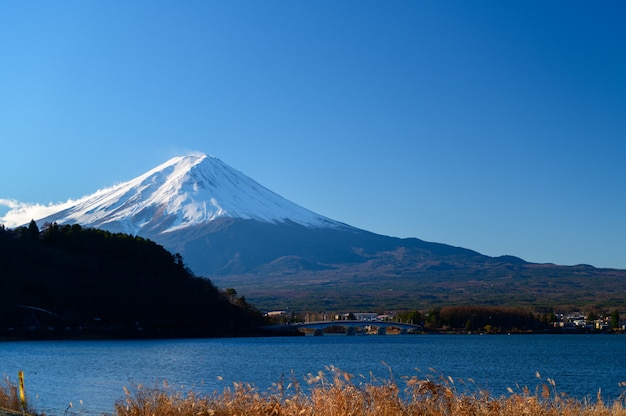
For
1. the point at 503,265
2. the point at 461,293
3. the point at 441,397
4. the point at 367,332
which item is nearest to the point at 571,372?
the point at 441,397

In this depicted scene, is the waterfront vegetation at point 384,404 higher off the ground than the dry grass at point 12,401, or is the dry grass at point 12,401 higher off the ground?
the waterfront vegetation at point 384,404

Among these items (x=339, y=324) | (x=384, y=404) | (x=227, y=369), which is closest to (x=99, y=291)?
(x=339, y=324)

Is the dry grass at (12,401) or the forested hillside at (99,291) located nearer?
the dry grass at (12,401)

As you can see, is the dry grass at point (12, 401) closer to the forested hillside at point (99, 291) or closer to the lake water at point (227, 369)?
the lake water at point (227, 369)

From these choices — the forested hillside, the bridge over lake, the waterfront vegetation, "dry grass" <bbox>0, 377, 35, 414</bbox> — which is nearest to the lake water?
"dry grass" <bbox>0, 377, 35, 414</bbox>

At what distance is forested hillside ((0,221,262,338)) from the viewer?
65.1m

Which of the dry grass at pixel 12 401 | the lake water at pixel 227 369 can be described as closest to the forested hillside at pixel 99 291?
the lake water at pixel 227 369

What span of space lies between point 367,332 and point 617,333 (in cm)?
2746

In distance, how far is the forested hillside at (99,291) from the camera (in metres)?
65.1

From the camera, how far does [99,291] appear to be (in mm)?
69000

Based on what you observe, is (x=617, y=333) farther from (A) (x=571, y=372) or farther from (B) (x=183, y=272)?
(A) (x=571, y=372)

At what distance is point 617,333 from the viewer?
88.9 m

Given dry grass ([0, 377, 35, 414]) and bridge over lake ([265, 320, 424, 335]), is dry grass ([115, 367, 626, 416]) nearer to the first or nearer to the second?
dry grass ([0, 377, 35, 414])

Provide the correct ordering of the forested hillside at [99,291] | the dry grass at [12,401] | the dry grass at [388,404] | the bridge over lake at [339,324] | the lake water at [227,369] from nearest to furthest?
the dry grass at [388,404]
the dry grass at [12,401]
the lake water at [227,369]
the forested hillside at [99,291]
the bridge over lake at [339,324]
